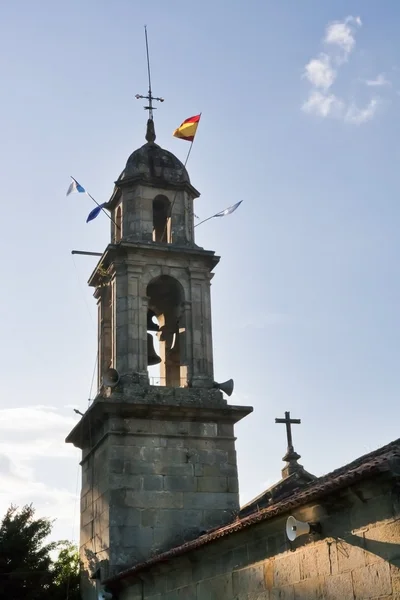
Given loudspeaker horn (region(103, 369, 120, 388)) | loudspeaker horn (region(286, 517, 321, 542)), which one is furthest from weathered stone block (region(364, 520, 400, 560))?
loudspeaker horn (region(103, 369, 120, 388))

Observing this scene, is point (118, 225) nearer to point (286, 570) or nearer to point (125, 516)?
point (125, 516)

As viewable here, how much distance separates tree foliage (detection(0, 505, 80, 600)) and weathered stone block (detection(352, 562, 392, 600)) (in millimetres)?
9078

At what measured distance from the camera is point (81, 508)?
16.7m

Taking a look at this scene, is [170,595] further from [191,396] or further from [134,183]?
[134,183]

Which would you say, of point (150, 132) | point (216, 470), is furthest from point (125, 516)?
point (150, 132)

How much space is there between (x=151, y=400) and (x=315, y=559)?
6.90 metres

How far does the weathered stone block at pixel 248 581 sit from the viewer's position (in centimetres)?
1027

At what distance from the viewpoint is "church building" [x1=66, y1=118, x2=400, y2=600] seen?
9992mm

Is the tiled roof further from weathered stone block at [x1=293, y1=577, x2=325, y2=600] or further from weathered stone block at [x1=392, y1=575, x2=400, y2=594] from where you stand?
weathered stone block at [x1=392, y1=575, x2=400, y2=594]

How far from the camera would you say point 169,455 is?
15.5 meters

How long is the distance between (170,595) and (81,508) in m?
4.61

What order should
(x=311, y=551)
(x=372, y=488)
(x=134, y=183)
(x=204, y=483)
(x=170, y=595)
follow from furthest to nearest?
1. (x=134, y=183)
2. (x=204, y=483)
3. (x=170, y=595)
4. (x=311, y=551)
5. (x=372, y=488)

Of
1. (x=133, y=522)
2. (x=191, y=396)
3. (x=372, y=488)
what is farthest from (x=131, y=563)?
(x=372, y=488)

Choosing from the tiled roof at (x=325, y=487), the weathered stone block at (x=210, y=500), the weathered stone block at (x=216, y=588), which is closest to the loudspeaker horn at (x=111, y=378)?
the weathered stone block at (x=210, y=500)
